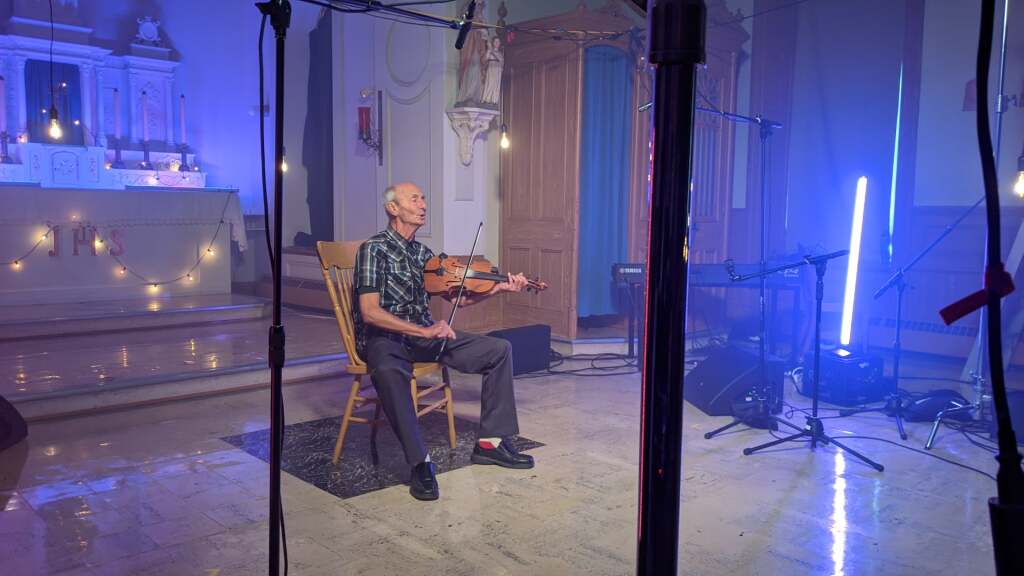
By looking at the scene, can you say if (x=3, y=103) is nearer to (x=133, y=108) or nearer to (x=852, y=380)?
(x=133, y=108)

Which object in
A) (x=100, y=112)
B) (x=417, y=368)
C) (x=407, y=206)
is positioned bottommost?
(x=417, y=368)

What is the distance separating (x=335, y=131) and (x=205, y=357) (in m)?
2.88

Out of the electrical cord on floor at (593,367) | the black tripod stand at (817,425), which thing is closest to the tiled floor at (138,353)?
the electrical cord on floor at (593,367)

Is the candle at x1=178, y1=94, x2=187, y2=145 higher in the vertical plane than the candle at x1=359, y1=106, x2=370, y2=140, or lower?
higher

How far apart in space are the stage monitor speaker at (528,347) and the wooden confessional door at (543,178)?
722 mm

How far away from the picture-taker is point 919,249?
19.8 feet

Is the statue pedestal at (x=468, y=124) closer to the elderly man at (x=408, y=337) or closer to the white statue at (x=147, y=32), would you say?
the elderly man at (x=408, y=337)

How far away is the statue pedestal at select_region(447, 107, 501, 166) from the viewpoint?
6160 millimetres

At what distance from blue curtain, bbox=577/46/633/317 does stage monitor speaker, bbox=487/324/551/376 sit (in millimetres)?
897

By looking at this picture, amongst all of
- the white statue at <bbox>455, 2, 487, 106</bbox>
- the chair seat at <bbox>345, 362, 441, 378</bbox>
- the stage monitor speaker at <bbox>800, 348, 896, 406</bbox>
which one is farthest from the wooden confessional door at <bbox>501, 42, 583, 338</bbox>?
the chair seat at <bbox>345, 362, 441, 378</bbox>

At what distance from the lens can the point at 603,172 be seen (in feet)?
21.1

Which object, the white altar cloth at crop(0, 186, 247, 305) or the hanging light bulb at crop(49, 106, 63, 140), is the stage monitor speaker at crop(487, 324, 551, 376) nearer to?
the white altar cloth at crop(0, 186, 247, 305)

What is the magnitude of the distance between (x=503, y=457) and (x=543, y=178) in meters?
3.30

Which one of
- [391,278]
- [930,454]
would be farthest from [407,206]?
[930,454]
